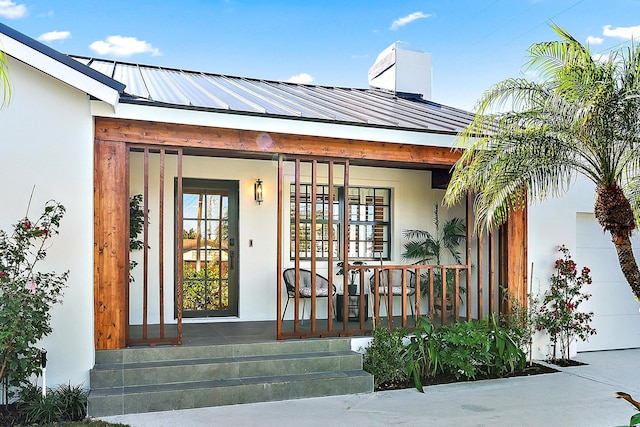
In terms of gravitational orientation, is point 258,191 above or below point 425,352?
above

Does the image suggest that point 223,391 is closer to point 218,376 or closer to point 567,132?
point 218,376

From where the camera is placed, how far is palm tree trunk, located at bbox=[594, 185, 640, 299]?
5.38 m

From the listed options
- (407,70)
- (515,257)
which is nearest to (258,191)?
(515,257)

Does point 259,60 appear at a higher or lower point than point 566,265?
higher

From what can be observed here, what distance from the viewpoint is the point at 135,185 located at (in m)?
7.75

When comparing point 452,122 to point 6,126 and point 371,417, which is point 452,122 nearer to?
point 371,417

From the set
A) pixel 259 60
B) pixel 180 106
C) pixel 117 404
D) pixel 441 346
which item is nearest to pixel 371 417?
pixel 441 346

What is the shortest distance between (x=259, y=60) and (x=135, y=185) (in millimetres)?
14552

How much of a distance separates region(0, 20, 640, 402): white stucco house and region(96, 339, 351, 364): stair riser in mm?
133

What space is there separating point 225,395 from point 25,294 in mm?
2080

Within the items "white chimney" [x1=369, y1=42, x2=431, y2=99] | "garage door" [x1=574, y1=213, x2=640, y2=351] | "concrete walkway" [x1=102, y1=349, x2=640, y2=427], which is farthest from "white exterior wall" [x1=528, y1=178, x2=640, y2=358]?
"white chimney" [x1=369, y1=42, x2=431, y2=99]

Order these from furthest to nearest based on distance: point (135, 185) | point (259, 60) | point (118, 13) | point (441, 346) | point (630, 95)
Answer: point (259, 60), point (118, 13), point (135, 185), point (441, 346), point (630, 95)

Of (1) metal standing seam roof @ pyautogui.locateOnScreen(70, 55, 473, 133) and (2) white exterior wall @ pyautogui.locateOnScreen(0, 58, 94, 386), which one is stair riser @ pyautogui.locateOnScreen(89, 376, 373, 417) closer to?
(2) white exterior wall @ pyautogui.locateOnScreen(0, 58, 94, 386)

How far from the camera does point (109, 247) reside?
19.2 feet
